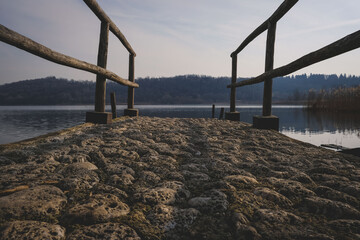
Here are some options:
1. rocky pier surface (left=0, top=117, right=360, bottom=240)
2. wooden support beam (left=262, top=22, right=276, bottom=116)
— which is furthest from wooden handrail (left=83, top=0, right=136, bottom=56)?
wooden support beam (left=262, top=22, right=276, bottom=116)

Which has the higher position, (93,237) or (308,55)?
(308,55)

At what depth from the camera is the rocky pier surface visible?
1098 millimetres

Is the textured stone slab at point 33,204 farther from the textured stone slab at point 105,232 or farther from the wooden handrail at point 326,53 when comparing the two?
the wooden handrail at point 326,53

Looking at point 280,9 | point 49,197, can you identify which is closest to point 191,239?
point 49,197

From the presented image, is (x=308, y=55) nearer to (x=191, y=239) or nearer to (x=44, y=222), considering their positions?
(x=191, y=239)

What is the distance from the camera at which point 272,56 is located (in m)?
4.29

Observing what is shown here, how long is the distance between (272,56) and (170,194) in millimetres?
3960

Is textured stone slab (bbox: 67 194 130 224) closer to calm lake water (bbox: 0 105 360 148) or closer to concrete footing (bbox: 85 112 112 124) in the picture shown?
concrete footing (bbox: 85 112 112 124)

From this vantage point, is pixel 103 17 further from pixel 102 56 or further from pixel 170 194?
pixel 170 194

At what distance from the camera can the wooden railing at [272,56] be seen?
2.04 m

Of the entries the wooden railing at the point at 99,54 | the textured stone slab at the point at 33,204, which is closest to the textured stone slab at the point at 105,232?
the textured stone slab at the point at 33,204

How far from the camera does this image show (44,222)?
1094 mm

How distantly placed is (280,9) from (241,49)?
254cm

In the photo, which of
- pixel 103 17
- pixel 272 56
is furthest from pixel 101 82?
pixel 272 56
